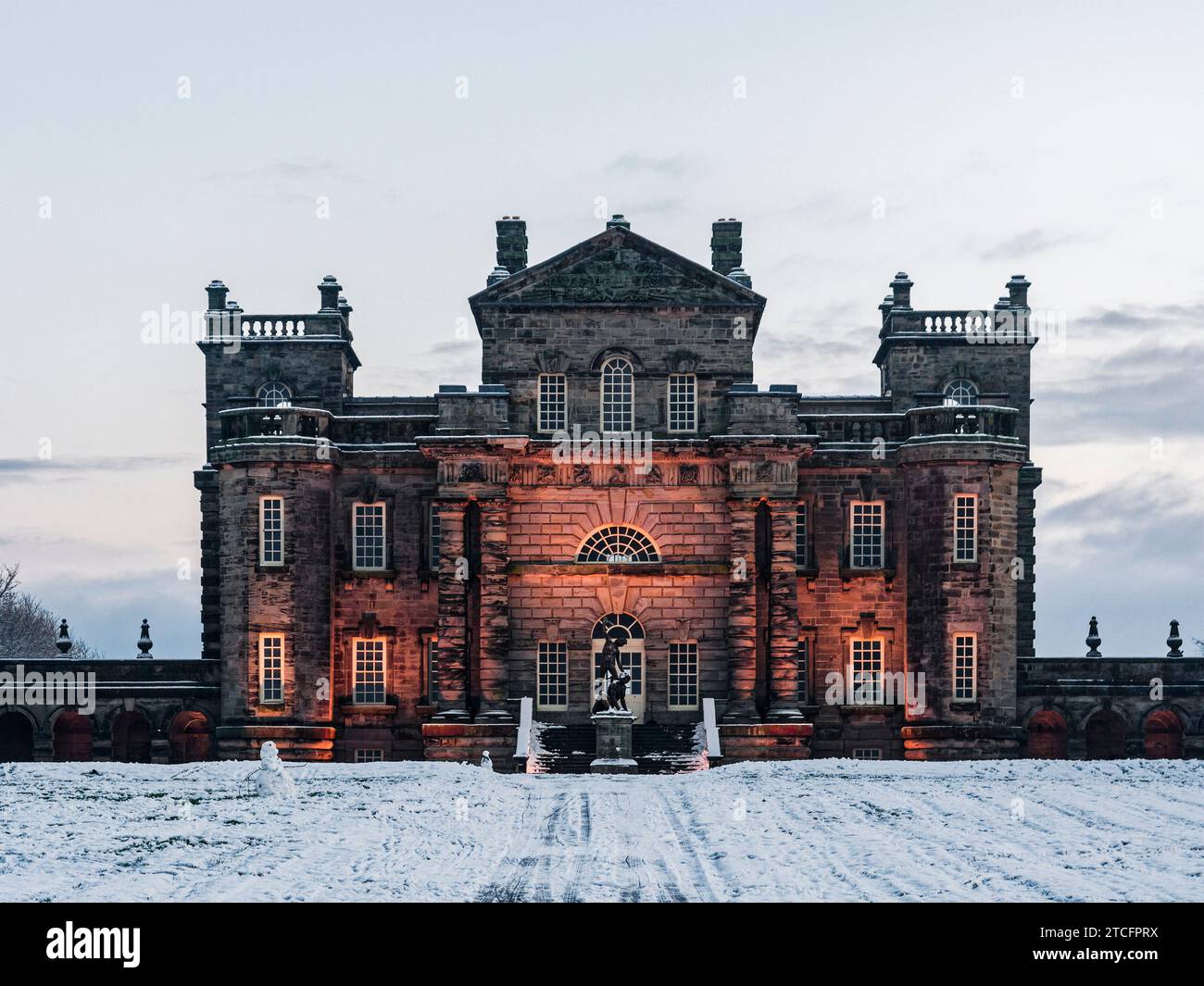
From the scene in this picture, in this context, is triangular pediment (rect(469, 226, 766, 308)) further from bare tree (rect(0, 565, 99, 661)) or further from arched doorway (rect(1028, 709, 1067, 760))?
bare tree (rect(0, 565, 99, 661))

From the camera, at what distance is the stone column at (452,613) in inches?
1582

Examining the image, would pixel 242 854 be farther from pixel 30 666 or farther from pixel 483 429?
pixel 30 666

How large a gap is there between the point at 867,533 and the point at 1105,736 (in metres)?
9.53

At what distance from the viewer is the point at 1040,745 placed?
4388 cm

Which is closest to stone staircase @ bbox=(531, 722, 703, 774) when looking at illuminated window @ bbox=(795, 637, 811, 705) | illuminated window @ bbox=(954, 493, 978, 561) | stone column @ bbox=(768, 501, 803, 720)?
stone column @ bbox=(768, 501, 803, 720)

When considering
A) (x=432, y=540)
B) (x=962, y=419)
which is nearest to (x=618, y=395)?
(x=432, y=540)

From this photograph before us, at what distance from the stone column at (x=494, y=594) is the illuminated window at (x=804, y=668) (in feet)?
28.1

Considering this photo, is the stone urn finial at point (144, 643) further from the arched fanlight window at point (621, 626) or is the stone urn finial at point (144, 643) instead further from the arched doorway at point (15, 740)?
the arched fanlight window at point (621, 626)

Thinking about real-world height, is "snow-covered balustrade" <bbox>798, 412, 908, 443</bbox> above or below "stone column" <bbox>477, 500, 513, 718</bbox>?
above

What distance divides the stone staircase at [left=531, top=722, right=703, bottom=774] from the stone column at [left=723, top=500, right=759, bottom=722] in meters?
1.47

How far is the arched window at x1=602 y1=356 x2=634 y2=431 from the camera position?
137 ft

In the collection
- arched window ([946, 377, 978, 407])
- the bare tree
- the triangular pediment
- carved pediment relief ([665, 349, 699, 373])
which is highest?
the triangular pediment
